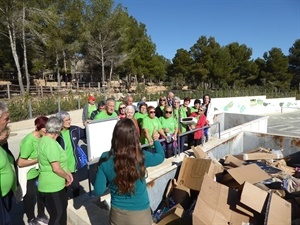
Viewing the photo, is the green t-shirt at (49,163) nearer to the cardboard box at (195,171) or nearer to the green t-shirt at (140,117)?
the cardboard box at (195,171)

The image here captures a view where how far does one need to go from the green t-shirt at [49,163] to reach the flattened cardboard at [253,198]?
2.09m

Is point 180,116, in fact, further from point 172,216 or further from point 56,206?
point 56,206

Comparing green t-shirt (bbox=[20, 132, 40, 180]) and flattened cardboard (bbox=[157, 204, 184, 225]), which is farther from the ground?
green t-shirt (bbox=[20, 132, 40, 180])

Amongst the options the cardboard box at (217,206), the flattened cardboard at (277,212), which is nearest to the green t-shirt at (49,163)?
the cardboard box at (217,206)

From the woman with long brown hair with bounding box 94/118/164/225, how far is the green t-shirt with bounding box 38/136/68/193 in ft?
2.48

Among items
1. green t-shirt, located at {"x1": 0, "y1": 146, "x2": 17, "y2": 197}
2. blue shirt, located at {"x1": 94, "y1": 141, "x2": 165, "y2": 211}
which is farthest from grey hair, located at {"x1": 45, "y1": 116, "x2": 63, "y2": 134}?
blue shirt, located at {"x1": 94, "y1": 141, "x2": 165, "y2": 211}

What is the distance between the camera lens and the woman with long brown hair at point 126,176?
6.03 ft

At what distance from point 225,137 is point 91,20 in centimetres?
2451

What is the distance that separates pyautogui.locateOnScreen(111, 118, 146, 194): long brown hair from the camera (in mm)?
1835

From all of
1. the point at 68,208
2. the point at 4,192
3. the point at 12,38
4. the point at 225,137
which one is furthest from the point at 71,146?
the point at 12,38

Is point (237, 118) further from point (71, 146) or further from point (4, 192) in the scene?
point (4, 192)

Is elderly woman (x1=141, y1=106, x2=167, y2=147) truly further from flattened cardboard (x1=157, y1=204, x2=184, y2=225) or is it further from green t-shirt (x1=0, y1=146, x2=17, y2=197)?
green t-shirt (x1=0, y1=146, x2=17, y2=197)

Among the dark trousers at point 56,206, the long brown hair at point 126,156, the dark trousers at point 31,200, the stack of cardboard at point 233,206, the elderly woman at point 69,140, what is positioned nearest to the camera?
the long brown hair at point 126,156

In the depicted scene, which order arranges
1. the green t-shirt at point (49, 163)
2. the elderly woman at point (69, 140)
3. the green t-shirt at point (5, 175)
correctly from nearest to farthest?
the green t-shirt at point (5, 175) < the green t-shirt at point (49, 163) < the elderly woman at point (69, 140)
